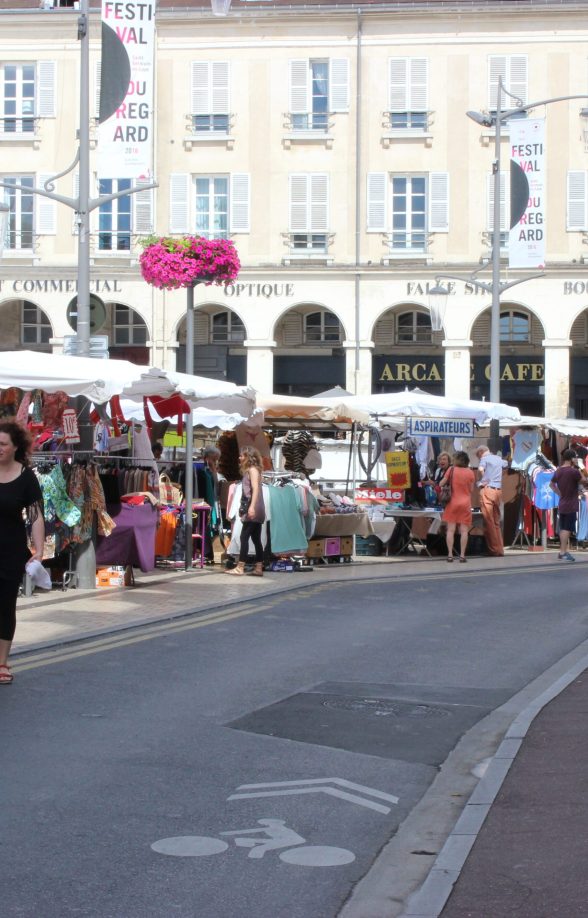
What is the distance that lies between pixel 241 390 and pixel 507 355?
25.6m

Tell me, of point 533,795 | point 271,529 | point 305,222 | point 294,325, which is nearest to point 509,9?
point 305,222

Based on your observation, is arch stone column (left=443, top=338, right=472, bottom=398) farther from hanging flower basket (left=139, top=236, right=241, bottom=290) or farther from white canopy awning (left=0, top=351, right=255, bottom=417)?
white canopy awning (left=0, top=351, right=255, bottom=417)

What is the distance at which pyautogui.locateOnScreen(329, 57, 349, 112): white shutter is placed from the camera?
139 ft

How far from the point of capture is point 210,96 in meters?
42.4

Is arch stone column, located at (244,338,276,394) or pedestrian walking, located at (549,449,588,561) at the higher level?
arch stone column, located at (244,338,276,394)

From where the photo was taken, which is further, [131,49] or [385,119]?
[385,119]

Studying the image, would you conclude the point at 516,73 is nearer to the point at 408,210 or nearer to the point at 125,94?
the point at 408,210

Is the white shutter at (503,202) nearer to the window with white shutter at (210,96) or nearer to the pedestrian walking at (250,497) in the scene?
the window with white shutter at (210,96)

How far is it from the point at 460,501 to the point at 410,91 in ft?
70.1

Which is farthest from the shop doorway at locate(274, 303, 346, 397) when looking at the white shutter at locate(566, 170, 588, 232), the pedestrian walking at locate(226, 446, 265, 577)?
the pedestrian walking at locate(226, 446, 265, 577)

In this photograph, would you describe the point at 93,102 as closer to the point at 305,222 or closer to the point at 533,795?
the point at 305,222

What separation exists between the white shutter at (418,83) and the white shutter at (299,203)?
3.73 meters

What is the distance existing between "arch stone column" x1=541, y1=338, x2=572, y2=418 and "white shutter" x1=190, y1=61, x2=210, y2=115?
12.0 m

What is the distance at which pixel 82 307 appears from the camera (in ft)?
61.3
